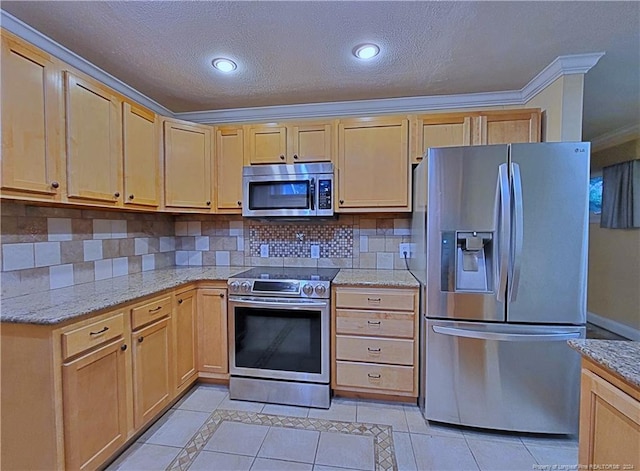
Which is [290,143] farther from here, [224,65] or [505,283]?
[505,283]

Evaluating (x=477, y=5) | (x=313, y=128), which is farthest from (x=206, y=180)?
(x=477, y=5)

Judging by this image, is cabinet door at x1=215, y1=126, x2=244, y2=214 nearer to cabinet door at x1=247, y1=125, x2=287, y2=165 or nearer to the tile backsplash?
cabinet door at x1=247, y1=125, x2=287, y2=165

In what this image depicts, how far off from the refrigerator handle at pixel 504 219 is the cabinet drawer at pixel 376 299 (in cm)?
60

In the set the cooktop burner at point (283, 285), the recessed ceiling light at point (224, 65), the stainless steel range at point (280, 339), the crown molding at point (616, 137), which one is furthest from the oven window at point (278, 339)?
the crown molding at point (616, 137)

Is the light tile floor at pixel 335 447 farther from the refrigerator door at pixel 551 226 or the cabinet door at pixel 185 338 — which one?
the refrigerator door at pixel 551 226

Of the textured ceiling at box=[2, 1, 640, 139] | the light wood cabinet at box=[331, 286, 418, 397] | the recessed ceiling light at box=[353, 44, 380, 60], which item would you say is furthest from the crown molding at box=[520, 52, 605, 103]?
the light wood cabinet at box=[331, 286, 418, 397]

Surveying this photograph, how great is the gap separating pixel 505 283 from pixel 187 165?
249 cm

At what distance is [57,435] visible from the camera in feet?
4.66

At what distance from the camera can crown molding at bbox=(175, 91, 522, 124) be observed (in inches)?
103

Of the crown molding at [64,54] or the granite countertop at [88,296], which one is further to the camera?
the crown molding at [64,54]

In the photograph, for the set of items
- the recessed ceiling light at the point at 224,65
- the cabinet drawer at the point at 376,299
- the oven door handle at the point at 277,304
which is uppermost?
the recessed ceiling light at the point at 224,65

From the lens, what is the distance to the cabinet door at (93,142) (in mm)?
1771

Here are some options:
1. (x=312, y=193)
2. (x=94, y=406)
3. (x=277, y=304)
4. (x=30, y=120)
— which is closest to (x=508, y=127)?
(x=312, y=193)

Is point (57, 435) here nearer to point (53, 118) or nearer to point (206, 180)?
point (53, 118)
